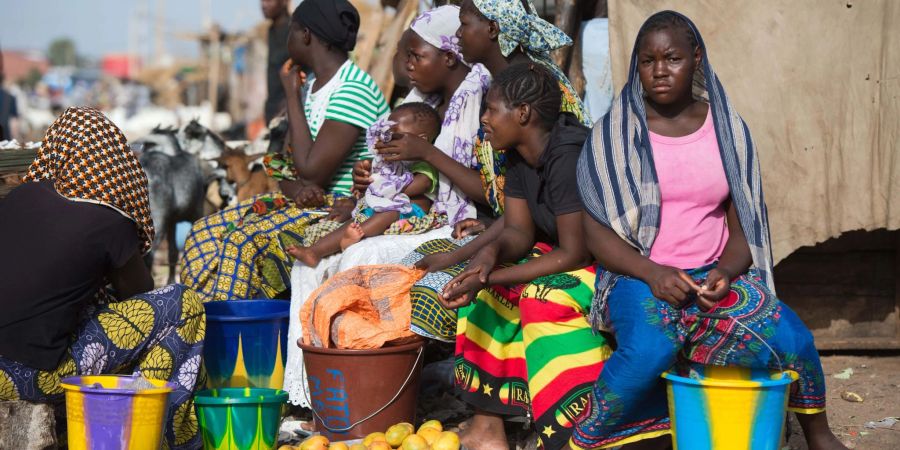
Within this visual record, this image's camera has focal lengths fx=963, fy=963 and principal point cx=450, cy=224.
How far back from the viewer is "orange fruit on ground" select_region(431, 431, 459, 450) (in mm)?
3523

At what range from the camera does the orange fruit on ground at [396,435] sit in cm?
366

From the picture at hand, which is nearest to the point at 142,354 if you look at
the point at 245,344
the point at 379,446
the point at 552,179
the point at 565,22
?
the point at 245,344

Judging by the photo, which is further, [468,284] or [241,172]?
[241,172]

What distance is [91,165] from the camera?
11.3 feet

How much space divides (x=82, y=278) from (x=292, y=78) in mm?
2085

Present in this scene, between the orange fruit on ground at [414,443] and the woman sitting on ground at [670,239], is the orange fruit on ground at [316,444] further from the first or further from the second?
the woman sitting on ground at [670,239]

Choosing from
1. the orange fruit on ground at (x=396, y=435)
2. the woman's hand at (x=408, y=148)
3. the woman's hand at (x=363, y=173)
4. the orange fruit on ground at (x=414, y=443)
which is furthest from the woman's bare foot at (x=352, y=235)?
the orange fruit on ground at (x=414, y=443)

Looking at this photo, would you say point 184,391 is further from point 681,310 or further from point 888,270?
point 888,270

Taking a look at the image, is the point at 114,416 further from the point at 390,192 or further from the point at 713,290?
the point at 713,290

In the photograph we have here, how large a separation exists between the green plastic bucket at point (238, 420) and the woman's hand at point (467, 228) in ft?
3.39

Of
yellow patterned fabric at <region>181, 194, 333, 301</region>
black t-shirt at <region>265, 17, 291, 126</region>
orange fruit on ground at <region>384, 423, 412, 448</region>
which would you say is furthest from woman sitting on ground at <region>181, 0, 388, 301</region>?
black t-shirt at <region>265, 17, 291, 126</region>

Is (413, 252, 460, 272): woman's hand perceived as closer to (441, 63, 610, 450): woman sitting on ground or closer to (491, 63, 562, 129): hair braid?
(441, 63, 610, 450): woman sitting on ground

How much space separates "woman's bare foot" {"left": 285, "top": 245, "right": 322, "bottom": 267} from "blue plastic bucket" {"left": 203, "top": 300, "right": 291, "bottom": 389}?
0.83 feet

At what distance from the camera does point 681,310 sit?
3062 mm
